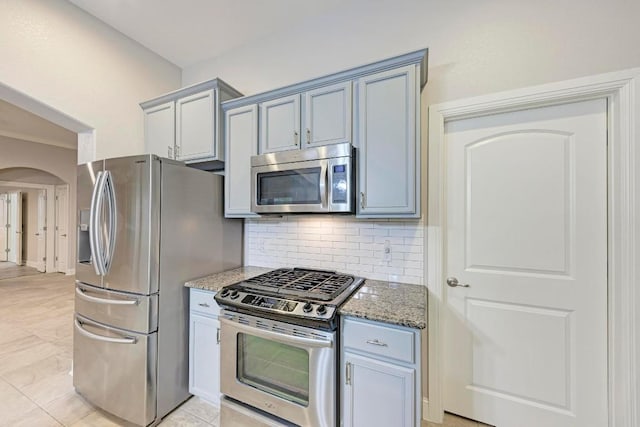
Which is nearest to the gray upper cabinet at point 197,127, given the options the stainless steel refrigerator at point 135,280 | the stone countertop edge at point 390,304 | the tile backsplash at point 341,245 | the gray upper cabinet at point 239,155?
the gray upper cabinet at point 239,155

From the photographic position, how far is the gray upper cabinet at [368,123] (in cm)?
161

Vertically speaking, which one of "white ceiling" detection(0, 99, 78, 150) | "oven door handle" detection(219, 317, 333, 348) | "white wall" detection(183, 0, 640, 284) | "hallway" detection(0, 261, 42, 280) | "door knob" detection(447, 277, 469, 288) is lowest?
"hallway" detection(0, 261, 42, 280)

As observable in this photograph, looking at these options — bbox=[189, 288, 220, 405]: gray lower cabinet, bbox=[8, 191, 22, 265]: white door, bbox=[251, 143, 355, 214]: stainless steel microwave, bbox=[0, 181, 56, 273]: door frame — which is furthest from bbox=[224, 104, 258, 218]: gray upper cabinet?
bbox=[8, 191, 22, 265]: white door

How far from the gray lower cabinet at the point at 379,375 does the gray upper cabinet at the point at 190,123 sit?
1.83 metres

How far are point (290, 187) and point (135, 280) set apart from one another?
4.04 feet

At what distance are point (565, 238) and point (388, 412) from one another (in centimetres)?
147

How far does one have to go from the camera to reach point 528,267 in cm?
168

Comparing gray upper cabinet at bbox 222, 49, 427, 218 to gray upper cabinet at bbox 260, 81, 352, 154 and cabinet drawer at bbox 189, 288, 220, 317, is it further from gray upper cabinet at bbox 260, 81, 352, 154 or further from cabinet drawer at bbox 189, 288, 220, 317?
cabinet drawer at bbox 189, 288, 220, 317

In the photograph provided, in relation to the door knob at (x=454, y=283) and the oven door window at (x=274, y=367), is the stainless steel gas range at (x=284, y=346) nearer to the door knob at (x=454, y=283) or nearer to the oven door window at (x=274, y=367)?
the oven door window at (x=274, y=367)

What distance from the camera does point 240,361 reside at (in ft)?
5.54

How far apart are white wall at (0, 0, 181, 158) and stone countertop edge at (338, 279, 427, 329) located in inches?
103

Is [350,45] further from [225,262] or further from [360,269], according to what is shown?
[225,262]

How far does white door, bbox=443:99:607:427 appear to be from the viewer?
1.55m

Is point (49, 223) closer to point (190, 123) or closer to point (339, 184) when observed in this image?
point (190, 123)
